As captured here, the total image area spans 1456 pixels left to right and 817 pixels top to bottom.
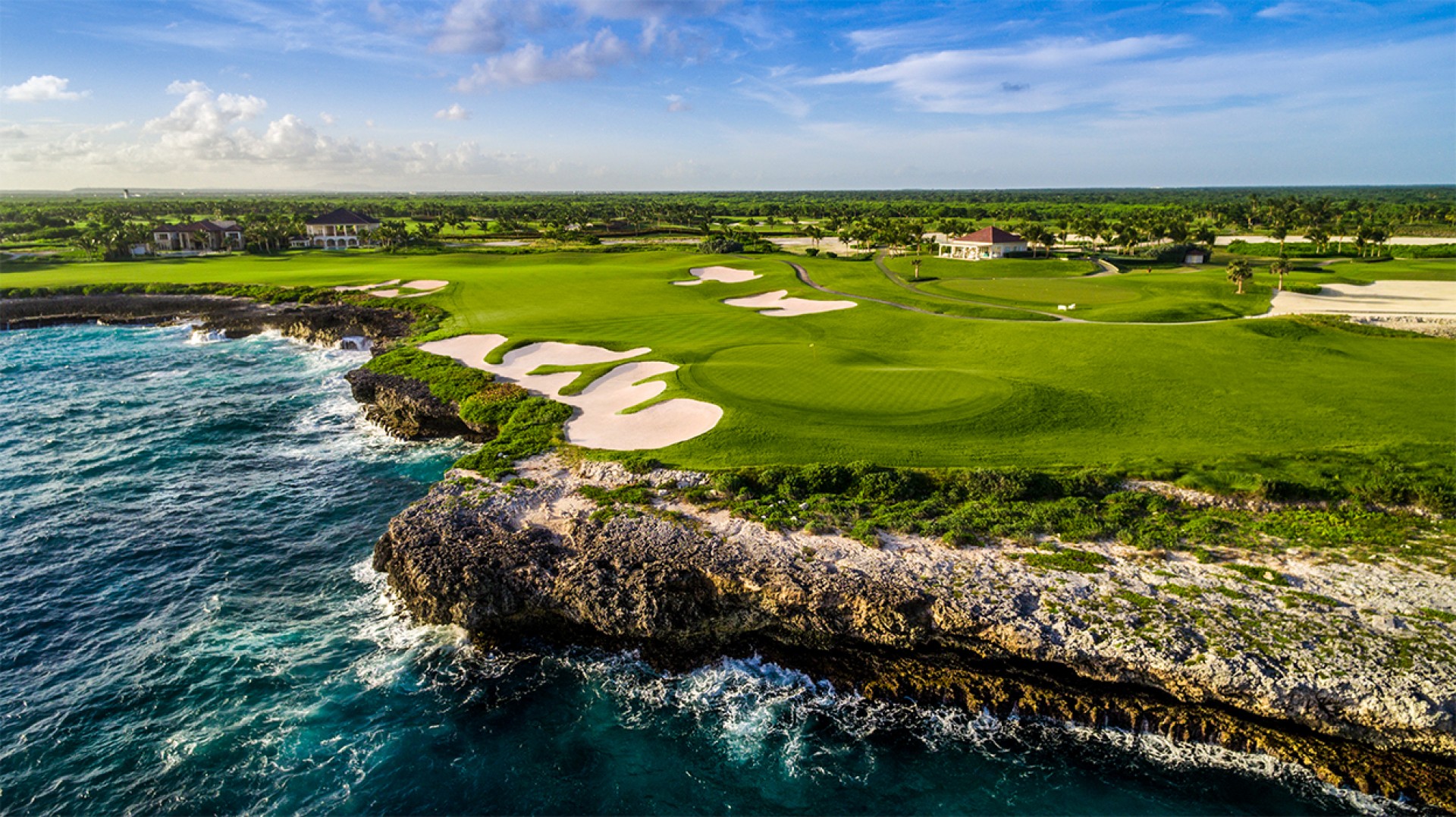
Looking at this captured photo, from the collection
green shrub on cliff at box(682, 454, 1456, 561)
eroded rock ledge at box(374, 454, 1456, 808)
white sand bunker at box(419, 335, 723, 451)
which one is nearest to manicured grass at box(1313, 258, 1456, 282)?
green shrub on cliff at box(682, 454, 1456, 561)

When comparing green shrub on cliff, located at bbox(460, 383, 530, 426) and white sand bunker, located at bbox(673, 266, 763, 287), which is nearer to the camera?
green shrub on cliff, located at bbox(460, 383, 530, 426)

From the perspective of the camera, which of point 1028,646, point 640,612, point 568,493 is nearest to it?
point 1028,646

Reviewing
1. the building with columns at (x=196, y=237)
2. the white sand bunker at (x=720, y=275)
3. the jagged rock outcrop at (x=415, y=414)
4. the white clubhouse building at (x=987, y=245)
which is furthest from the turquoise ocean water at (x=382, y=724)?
the building with columns at (x=196, y=237)

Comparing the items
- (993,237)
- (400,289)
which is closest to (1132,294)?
(993,237)

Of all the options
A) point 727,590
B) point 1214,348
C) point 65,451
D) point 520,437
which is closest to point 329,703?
point 727,590

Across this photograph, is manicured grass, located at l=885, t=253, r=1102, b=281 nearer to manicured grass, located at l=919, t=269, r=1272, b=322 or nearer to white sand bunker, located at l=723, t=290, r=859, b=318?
manicured grass, located at l=919, t=269, r=1272, b=322

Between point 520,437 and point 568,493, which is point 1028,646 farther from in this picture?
point 520,437
